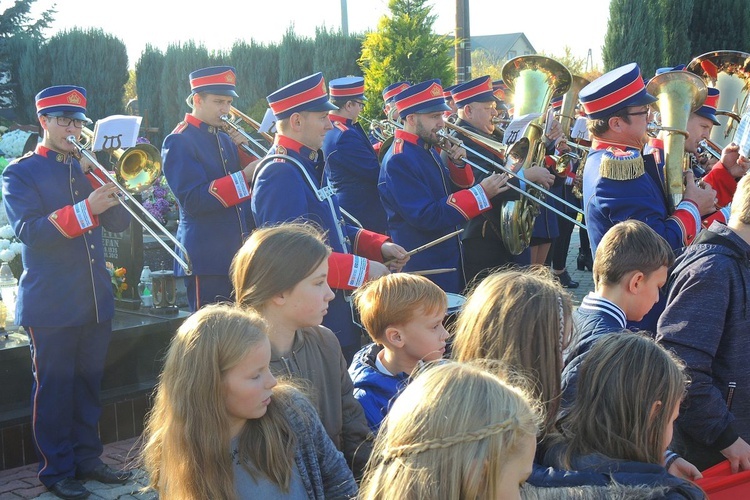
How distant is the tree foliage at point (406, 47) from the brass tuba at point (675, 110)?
23.6 ft

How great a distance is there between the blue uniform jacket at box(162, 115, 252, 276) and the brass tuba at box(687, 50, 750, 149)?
3.84m

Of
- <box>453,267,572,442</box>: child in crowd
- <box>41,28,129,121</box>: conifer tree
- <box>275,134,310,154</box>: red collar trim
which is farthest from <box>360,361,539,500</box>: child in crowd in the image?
<box>41,28,129,121</box>: conifer tree

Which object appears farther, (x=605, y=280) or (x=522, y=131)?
(x=522, y=131)

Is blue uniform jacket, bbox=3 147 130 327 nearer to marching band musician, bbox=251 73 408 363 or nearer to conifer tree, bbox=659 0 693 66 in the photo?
marching band musician, bbox=251 73 408 363

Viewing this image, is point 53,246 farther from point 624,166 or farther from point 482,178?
point 482,178

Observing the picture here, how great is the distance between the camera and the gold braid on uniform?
1.62 m

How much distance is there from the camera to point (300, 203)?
3.92 meters

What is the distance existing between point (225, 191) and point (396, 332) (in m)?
2.12

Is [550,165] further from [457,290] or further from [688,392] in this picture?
[688,392]

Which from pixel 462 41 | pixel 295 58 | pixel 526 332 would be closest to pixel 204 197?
pixel 526 332

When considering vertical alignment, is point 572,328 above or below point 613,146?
below

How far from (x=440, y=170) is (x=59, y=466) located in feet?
9.28

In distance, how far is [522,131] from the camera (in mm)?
5977

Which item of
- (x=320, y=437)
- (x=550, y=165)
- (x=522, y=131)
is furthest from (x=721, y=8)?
(x=320, y=437)
